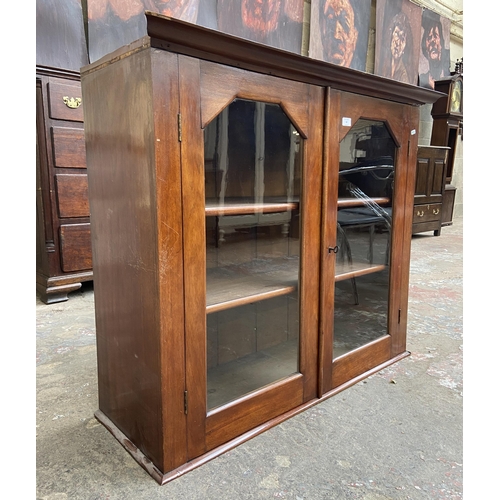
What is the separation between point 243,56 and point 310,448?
130 cm

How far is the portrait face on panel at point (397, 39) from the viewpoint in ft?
17.9

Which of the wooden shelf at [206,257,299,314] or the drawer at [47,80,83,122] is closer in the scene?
the wooden shelf at [206,257,299,314]

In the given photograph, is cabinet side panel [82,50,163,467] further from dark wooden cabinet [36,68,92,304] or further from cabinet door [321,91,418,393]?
dark wooden cabinet [36,68,92,304]

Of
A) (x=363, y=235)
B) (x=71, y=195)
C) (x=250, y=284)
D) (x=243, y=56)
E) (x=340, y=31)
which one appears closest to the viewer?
(x=243, y=56)

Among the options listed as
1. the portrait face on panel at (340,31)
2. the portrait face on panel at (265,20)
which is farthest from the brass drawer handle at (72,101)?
the portrait face on panel at (340,31)

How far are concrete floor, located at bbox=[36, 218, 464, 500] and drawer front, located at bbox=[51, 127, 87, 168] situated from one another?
52.9 inches

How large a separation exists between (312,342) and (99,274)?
0.86 m

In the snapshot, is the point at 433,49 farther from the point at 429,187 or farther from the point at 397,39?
the point at 429,187

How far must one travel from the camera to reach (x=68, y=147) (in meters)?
2.95

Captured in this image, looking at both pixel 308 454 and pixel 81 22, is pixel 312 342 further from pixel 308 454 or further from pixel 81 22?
pixel 81 22

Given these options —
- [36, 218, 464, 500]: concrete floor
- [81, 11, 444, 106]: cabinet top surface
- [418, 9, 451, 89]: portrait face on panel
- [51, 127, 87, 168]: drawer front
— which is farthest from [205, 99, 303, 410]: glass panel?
[418, 9, 451, 89]: portrait face on panel

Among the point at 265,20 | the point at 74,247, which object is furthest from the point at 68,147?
the point at 265,20

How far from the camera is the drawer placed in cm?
283

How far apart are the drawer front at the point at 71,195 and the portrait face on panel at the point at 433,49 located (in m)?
5.16
